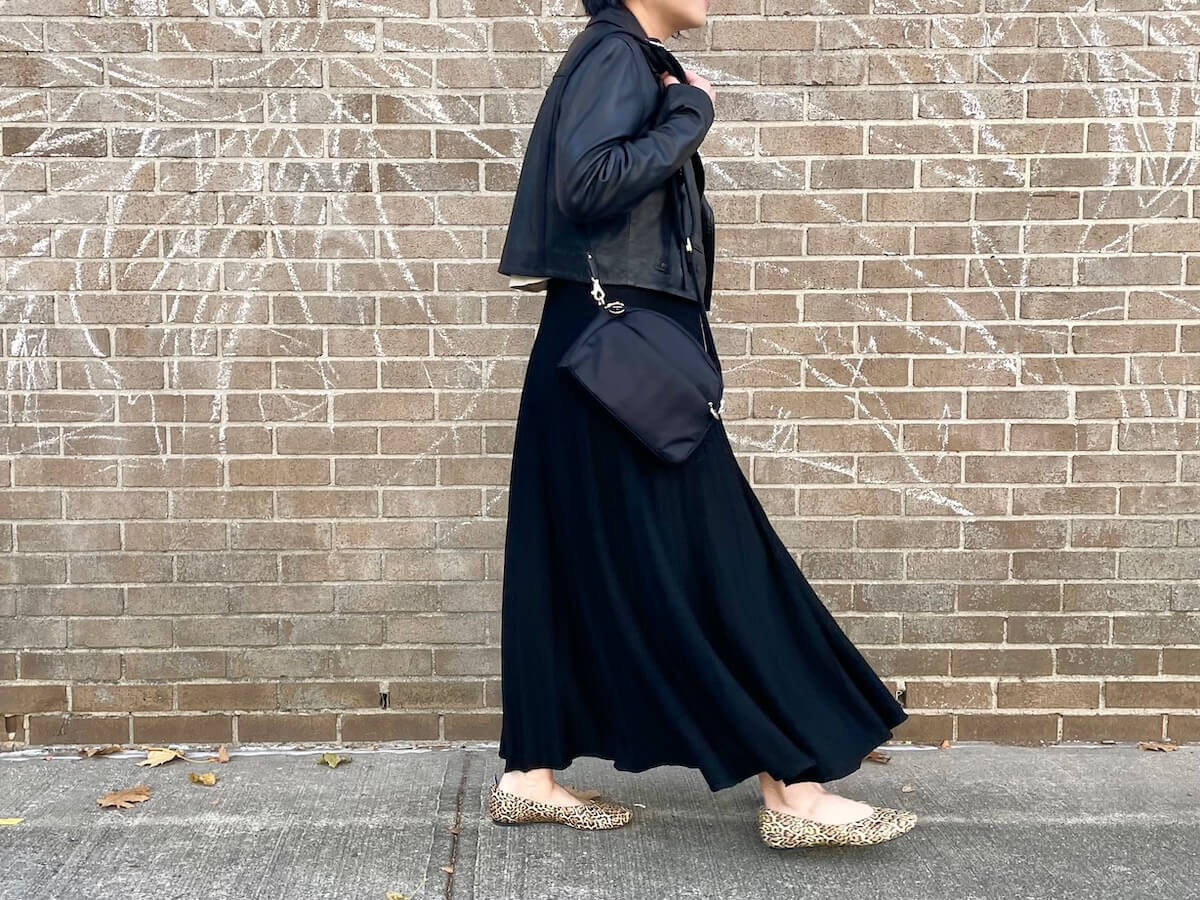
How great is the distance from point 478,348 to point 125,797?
1598mm

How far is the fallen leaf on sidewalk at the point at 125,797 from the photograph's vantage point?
3.44 metres

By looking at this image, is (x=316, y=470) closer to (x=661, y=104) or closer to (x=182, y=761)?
(x=182, y=761)

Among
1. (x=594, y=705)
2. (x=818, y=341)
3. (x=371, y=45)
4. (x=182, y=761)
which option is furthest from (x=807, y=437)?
(x=182, y=761)

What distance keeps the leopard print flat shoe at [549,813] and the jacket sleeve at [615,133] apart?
4.72ft

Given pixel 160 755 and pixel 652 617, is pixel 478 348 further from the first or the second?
pixel 160 755

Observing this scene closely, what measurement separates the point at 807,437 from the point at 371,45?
1751 millimetres

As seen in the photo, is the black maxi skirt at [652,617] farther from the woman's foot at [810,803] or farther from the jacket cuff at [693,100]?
the jacket cuff at [693,100]

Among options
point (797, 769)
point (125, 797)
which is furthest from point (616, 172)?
point (125, 797)

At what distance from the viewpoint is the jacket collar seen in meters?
2.96

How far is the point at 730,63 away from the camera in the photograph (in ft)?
12.6

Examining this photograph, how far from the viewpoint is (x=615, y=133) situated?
9.19ft

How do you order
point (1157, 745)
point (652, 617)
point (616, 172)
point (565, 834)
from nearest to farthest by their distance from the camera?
point (616, 172)
point (652, 617)
point (565, 834)
point (1157, 745)

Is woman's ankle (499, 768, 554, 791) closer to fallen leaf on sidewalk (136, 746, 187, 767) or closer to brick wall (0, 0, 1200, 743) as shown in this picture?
brick wall (0, 0, 1200, 743)

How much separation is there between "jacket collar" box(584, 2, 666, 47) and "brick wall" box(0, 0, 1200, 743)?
0.84 m
